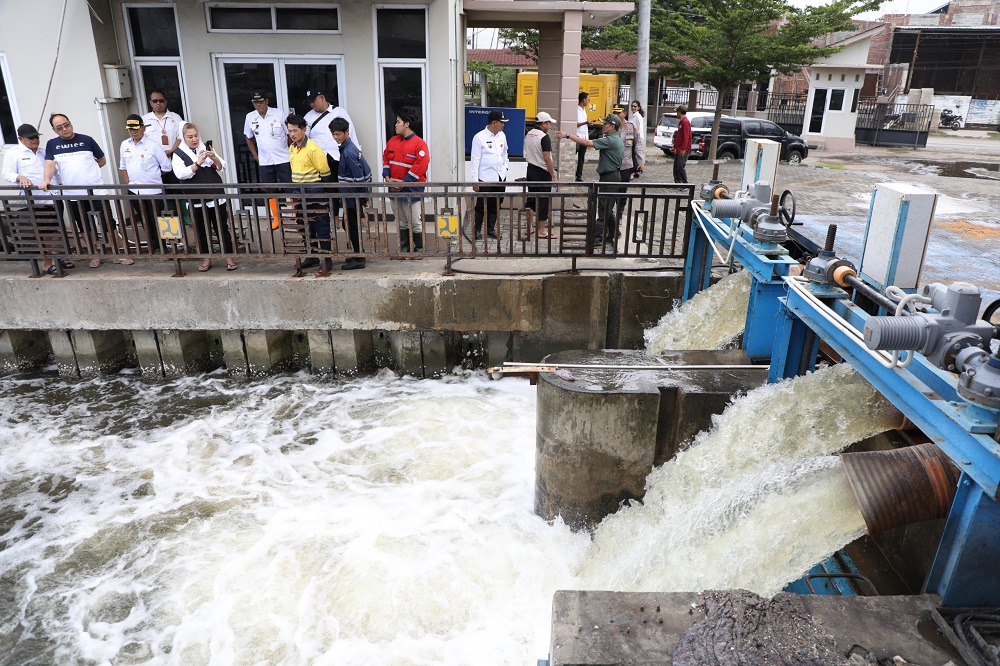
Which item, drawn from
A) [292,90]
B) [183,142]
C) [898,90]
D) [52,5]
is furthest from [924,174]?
[898,90]

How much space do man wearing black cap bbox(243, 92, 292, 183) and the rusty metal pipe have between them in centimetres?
756

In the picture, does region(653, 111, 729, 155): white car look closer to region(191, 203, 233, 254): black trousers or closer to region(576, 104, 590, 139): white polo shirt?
region(576, 104, 590, 139): white polo shirt

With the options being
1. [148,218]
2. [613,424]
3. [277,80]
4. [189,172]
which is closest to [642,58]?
[277,80]

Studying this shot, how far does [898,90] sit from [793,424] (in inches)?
1559

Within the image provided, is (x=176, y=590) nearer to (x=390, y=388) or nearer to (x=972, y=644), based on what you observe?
(x=390, y=388)

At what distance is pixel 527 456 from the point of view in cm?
642

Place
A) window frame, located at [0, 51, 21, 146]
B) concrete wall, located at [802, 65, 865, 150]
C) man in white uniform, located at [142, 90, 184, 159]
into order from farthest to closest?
1. concrete wall, located at [802, 65, 865, 150]
2. window frame, located at [0, 51, 21, 146]
3. man in white uniform, located at [142, 90, 184, 159]

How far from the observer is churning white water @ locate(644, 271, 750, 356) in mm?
6176

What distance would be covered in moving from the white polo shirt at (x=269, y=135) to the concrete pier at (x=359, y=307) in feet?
5.94

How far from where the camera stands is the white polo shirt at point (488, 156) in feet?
28.4

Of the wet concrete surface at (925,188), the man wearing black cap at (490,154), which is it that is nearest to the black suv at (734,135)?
the wet concrete surface at (925,188)

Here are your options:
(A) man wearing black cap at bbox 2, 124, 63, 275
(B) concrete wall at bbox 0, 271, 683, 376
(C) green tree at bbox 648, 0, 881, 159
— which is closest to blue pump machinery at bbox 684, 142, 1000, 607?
(B) concrete wall at bbox 0, 271, 683, 376

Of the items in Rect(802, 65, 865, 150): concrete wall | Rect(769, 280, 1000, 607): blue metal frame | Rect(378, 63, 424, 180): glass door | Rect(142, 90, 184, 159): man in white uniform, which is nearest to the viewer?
Rect(769, 280, 1000, 607): blue metal frame

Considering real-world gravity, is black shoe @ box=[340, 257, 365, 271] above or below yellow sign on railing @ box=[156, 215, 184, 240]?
below
